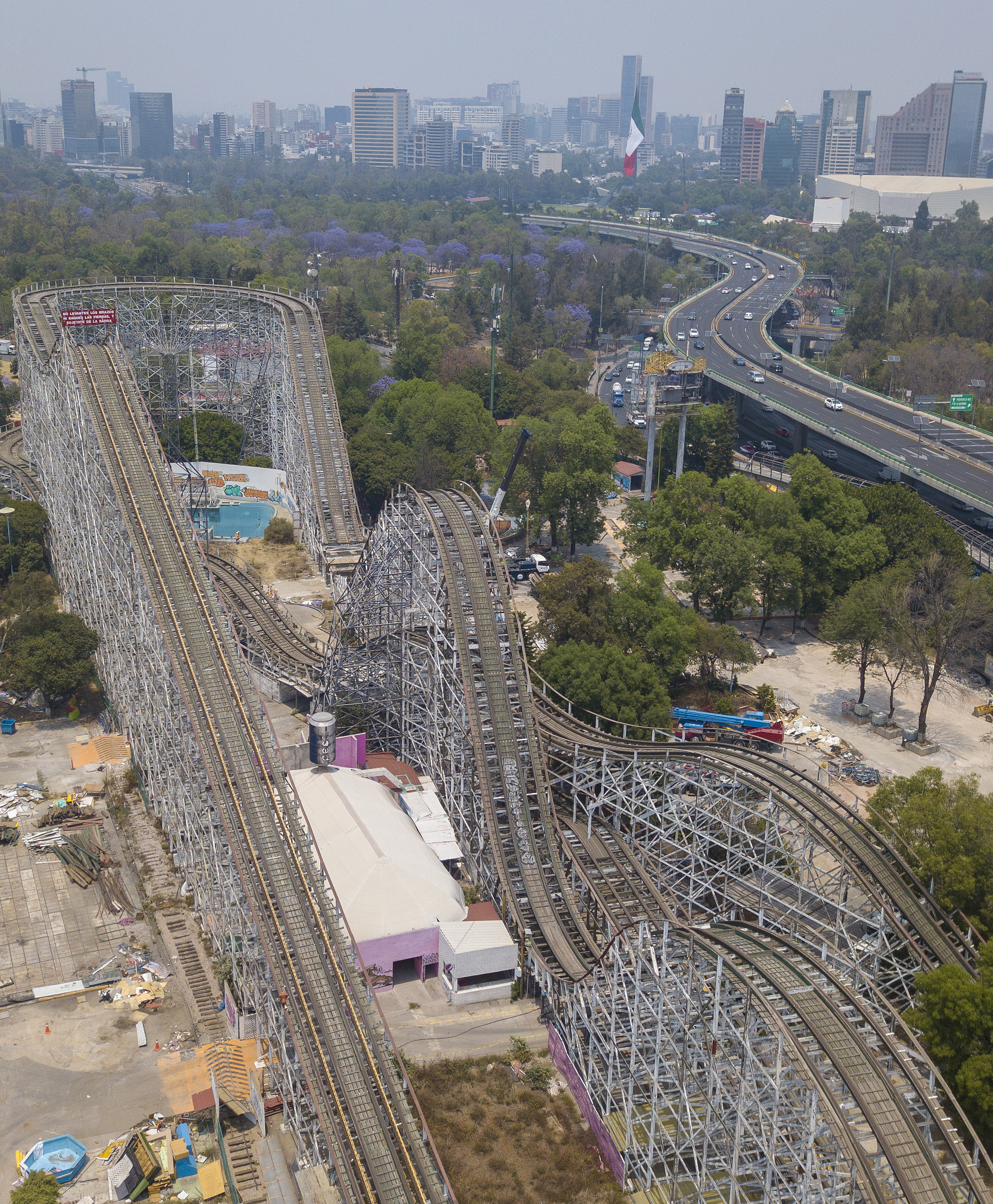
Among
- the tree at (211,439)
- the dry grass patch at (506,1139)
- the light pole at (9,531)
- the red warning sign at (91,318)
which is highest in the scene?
the red warning sign at (91,318)

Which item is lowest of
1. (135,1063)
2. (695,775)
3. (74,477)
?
(135,1063)

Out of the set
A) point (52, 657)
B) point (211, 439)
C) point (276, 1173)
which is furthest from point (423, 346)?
point (276, 1173)

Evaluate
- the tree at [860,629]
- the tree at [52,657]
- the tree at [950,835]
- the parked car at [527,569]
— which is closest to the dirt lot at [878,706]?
the tree at [860,629]

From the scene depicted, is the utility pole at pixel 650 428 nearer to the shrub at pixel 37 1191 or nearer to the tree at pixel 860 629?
the tree at pixel 860 629

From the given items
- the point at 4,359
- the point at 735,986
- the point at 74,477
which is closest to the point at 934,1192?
the point at 735,986

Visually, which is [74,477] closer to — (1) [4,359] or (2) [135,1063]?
(2) [135,1063]

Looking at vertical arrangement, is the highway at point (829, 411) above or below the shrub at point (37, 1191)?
above

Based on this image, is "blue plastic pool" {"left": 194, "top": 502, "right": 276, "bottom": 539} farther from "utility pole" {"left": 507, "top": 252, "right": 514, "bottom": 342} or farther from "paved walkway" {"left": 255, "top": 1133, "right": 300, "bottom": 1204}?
"utility pole" {"left": 507, "top": 252, "right": 514, "bottom": 342}
